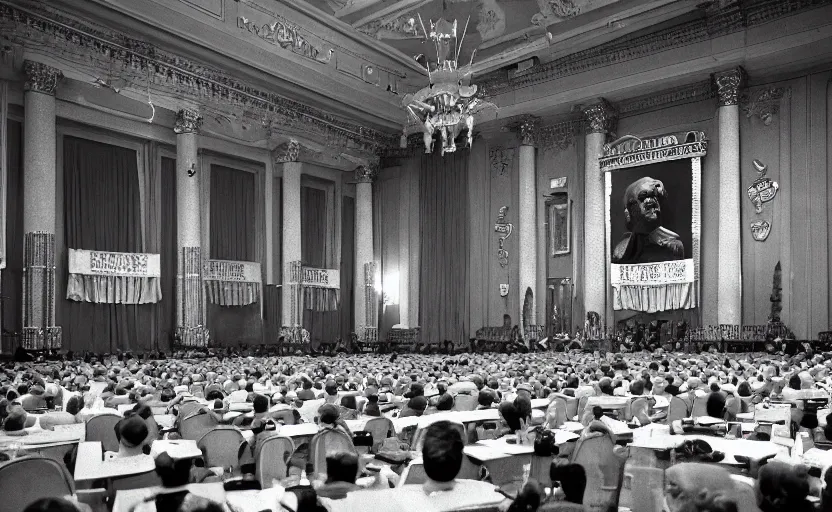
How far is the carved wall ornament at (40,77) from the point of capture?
18.2 metres

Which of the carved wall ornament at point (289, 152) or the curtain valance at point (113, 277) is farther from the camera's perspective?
the carved wall ornament at point (289, 152)

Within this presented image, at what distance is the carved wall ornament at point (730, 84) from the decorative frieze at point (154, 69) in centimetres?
1258

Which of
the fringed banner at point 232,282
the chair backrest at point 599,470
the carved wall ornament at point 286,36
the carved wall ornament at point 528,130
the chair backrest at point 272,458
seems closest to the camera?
the chair backrest at point 599,470

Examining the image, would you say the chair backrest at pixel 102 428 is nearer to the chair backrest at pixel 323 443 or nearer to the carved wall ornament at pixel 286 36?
the chair backrest at pixel 323 443

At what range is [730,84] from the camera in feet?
70.0

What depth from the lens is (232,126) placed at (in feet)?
80.0

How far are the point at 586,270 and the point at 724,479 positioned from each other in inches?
846

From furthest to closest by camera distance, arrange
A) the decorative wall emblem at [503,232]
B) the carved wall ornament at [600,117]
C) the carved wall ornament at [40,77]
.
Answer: the decorative wall emblem at [503,232]
the carved wall ornament at [600,117]
the carved wall ornament at [40,77]

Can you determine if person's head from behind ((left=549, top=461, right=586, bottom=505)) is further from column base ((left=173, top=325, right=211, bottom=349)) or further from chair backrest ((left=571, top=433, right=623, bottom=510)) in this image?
column base ((left=173, top=325, right=211, bottom=349))

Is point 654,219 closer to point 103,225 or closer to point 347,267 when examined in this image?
point 347,267

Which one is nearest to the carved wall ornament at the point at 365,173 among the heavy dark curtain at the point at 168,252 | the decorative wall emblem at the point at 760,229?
the heavy dark curtain at the point at 168,252

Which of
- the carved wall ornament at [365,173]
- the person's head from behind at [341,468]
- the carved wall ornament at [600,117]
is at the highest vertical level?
the carved wall ornament at [600,117]

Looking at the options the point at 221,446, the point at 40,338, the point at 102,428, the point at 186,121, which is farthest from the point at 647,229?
the point at 221,446

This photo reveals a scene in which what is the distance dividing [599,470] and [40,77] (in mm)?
17749
